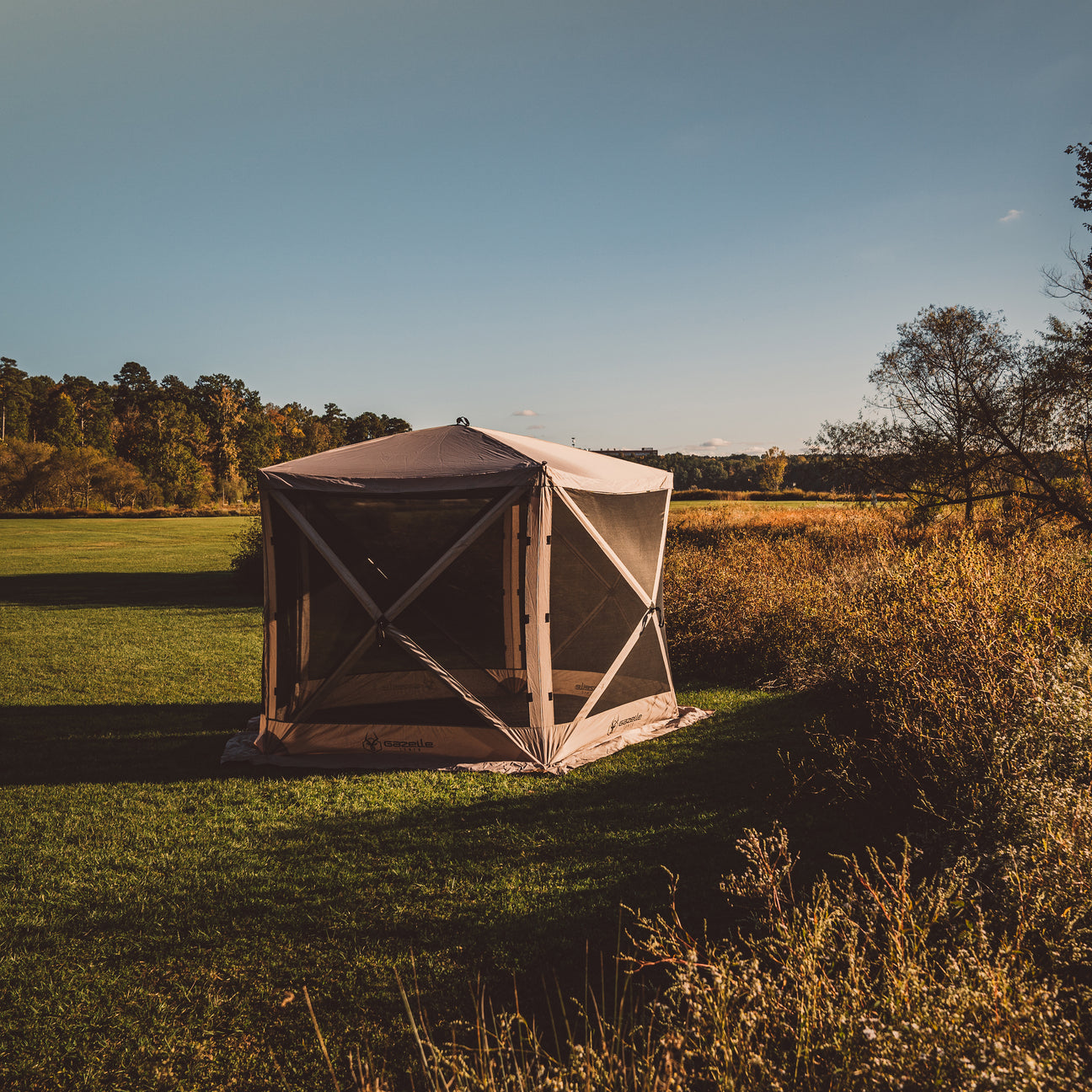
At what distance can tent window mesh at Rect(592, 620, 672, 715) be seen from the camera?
6.05m

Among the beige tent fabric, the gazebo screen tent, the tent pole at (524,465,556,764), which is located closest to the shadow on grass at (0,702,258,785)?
the beige tent fabric

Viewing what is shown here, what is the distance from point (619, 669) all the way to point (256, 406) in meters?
93.7

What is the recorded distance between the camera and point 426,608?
645 cm

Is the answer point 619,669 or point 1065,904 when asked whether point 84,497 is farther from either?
point 1065,904

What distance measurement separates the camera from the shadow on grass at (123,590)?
1384cm

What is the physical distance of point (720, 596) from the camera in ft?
29.0

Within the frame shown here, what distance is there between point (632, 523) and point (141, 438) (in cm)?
6735

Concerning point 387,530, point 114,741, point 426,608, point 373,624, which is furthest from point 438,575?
point 114,741

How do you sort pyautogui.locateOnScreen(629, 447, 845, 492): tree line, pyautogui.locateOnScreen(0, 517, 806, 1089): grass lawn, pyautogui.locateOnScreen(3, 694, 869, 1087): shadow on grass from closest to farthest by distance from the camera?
pyautogui.locateOnScreen(0, 517, 806, 1089): grass lawn → pyautogui.locateOnScreen(3, 694, 869, 1087): shadow on grass → pyautogui.locateOnScreen(629, 447, 845, 492): tree line

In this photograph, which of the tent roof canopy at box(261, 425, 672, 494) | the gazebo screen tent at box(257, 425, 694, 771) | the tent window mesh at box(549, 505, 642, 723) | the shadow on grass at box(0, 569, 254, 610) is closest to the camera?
the tent roof canopy at box(261, 425, 672, 494)

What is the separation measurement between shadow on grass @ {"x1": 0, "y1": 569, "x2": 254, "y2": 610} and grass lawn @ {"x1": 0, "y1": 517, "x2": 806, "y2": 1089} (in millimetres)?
7467

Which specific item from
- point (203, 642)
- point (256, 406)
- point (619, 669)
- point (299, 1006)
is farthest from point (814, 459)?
point (256, 406)

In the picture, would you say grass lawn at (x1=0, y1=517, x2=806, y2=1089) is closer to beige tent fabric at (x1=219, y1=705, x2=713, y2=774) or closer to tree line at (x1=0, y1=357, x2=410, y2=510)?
beige tent fabric at (x1=219, y1=705, x2=713, y2=774)

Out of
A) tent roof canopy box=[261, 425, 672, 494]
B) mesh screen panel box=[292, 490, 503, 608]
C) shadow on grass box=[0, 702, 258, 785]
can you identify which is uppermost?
tent roof canopy box=[261, 425, 672, 494]
